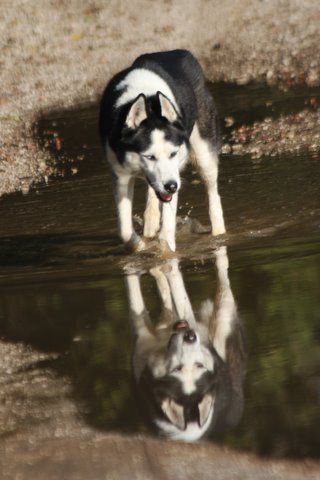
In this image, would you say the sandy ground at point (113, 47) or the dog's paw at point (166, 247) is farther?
the sandy ground at point (113, 47)

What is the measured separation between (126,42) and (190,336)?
13256mm

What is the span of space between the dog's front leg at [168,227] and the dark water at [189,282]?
154 mm

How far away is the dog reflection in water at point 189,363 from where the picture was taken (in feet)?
15.2

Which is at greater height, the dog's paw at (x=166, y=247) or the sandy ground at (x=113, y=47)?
the sandy ground at (x=113, y=47)

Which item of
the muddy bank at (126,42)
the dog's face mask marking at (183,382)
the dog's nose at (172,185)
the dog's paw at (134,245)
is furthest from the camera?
the muddy bank at (126,42)

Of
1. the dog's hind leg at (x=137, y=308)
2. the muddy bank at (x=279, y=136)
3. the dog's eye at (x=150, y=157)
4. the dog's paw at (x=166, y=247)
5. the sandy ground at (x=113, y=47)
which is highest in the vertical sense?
the sandy ground at (x=113, y=47)

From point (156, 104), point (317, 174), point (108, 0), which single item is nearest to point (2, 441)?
point (156, 104)

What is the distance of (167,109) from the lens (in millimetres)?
7688

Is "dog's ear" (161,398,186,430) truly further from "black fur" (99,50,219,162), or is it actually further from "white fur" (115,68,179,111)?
"white fur" (115,68,179,111)

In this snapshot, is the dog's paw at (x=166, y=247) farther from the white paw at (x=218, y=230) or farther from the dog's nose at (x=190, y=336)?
the dog's nose at (x=190, y=336)

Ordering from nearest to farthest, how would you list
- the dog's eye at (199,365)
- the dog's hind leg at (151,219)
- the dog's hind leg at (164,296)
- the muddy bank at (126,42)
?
the dog's eye at (199,365), the dog's hind leg at (164,296), the dog's hind leg at (151,219), the muddy bank at (126,42)

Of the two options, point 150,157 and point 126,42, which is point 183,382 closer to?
point 150,157

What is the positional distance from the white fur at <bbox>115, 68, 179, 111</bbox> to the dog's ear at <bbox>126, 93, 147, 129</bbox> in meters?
0.32

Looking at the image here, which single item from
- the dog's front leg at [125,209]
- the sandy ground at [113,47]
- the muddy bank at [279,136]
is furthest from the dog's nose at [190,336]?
the sandy ground at [113,47]
